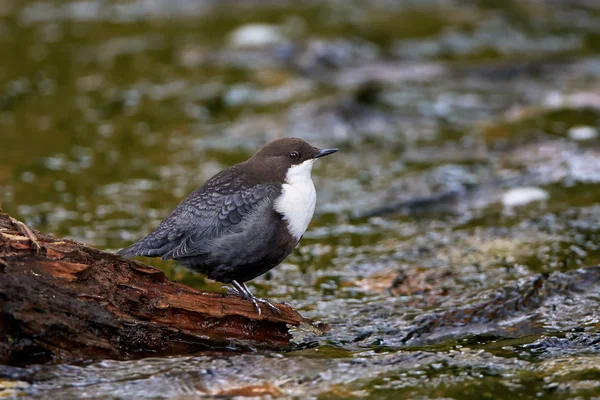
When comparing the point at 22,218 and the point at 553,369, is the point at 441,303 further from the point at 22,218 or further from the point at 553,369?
the point at 22,218

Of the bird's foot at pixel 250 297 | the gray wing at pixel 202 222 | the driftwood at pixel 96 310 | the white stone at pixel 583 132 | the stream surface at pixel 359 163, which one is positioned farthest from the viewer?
the white stone at pixel 583 132

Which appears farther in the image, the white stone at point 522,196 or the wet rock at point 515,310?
the white stone at point 522,196

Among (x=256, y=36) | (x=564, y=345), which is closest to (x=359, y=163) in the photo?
(x=564, y=345)

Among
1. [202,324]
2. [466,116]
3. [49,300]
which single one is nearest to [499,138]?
[466,116]

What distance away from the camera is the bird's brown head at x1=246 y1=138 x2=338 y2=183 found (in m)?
4.81

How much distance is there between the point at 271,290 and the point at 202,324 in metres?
1.35

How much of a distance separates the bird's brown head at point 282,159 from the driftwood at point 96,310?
791mm

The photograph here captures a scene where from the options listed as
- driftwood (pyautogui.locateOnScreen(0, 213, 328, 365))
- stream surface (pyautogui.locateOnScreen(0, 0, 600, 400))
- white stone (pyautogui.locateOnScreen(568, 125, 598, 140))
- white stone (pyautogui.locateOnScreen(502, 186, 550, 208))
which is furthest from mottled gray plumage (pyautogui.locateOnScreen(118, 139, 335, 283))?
white stone (pyautogui.locateOnScreen(568, 125, 598, 140))

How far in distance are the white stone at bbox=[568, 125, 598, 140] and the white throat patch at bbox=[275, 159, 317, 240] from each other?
421 centimetres

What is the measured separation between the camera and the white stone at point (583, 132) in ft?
26.8

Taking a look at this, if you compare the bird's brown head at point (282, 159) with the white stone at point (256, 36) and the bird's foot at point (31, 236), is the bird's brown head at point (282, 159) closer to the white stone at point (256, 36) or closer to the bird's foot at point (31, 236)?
the bird's foot at point (31, 236)

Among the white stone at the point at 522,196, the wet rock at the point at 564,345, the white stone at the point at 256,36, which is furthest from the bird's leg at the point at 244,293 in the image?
the white stone at the point at 256,36

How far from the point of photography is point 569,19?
12453 millimetres

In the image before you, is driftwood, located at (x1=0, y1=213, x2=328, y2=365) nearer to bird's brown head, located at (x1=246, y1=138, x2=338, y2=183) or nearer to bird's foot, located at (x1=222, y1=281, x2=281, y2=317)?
bird's foot, located at (x1=222, y1=281, x2=281, y2=317)
